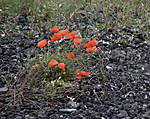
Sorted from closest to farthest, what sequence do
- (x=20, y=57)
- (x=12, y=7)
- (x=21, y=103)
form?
(x=21, y=103), (x=20, y=57), (x=12, y=7)

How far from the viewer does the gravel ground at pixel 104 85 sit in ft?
7.67

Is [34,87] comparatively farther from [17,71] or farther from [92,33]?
[92,33]

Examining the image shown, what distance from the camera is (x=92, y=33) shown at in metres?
3.87

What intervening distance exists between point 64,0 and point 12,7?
2.93 feet

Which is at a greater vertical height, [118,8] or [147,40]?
[118,8]

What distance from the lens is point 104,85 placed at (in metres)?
2.70

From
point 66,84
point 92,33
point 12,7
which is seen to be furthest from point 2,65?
point 12,7

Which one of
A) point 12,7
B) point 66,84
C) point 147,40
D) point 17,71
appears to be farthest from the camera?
point 12,7

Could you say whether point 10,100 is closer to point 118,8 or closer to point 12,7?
point 12,7

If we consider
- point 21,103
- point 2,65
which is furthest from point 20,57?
point 21,103

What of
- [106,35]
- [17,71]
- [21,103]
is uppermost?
[106,35]

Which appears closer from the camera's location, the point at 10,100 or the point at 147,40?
the point at 10,100

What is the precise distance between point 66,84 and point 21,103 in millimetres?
442

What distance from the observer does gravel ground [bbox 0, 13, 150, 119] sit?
2.34m
